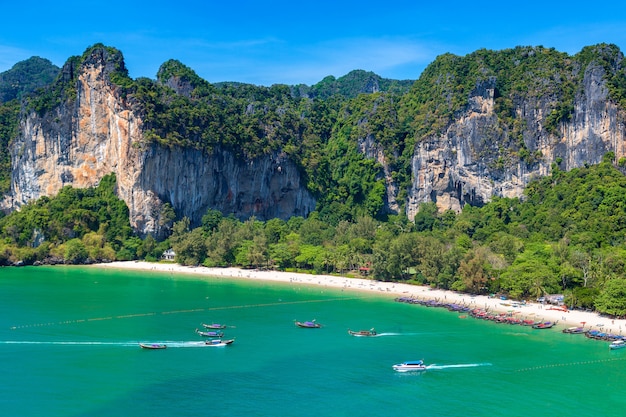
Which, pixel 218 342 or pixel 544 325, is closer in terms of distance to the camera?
pixel 218 342

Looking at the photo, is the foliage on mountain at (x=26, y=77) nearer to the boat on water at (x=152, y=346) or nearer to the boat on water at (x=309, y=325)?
the boat on water at (x=309, y=325)

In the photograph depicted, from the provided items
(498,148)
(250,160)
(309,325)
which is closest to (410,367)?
(309,325)

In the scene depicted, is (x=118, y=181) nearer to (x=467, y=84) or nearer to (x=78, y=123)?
(x=78, y=123)

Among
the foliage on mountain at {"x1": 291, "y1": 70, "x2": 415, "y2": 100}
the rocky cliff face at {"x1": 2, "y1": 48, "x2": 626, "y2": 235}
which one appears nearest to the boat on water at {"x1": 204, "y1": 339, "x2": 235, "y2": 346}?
the rocky cliff face at {"x1": 2, "y1": 48, "x2": 626, "y2": 235}

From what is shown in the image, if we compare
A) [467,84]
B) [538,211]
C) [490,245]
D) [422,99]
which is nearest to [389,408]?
[490,245]

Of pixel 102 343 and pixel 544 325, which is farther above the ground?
pixel 544 325

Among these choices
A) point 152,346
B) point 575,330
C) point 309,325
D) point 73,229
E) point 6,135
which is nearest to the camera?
point 152,346

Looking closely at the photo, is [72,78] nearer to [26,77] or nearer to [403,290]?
[403,290]

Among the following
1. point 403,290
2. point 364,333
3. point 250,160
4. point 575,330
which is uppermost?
point 250,160
